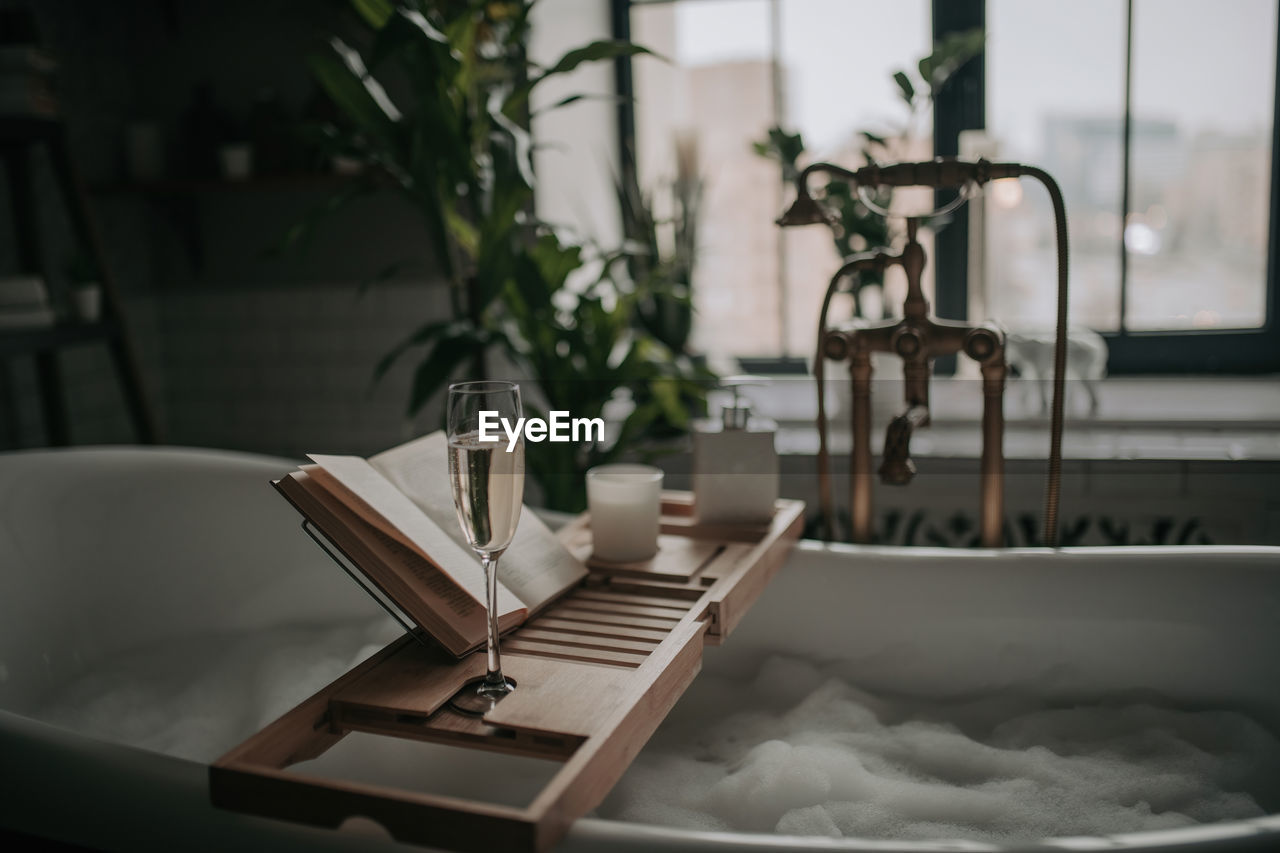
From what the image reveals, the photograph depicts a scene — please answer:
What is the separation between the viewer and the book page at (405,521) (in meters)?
1.09

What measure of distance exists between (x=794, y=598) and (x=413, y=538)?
0.73m

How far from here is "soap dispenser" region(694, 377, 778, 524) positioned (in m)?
1.52

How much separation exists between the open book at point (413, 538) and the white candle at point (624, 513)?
0.56 feet

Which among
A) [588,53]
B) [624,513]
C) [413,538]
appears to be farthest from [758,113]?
[413,538]

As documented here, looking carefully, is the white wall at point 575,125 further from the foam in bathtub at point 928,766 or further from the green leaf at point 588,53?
the foam in bathtub at point 928,766

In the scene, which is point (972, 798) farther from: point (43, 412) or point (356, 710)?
point (43, 412)

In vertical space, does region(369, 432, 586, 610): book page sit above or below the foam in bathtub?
above

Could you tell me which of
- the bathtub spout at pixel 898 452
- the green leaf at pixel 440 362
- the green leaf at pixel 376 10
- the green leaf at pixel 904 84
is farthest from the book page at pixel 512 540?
the green leaf at pixel 376 10

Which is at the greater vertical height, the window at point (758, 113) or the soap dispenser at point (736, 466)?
the window at point (758, 113)

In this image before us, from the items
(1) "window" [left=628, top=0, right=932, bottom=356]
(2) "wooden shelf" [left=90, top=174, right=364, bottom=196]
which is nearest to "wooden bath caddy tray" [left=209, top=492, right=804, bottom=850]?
(1) "window" [left=628, top=0, right=932, bottom=356]

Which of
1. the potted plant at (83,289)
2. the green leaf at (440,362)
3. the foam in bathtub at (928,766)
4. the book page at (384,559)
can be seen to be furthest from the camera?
the potted plant at (83,289)

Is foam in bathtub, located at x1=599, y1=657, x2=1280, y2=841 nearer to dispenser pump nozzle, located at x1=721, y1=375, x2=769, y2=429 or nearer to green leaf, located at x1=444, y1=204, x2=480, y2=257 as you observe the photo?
dispenser pump nozzle, located at x1=721, y1=375, x2=769, y2=429

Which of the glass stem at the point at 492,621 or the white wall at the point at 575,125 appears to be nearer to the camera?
the glass stem at the point at 492,621

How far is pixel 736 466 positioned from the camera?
1.55 metres
